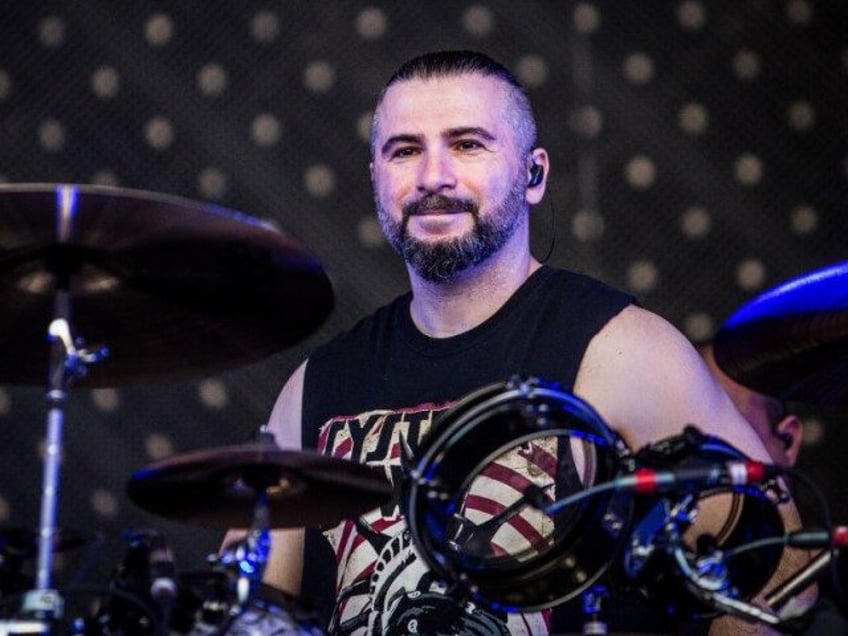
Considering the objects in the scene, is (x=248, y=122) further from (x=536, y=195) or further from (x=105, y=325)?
(x=105, y=325)

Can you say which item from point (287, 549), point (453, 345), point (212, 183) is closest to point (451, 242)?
point (453, 345)

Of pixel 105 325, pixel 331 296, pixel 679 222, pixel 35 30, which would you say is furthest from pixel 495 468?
pixel 35 30

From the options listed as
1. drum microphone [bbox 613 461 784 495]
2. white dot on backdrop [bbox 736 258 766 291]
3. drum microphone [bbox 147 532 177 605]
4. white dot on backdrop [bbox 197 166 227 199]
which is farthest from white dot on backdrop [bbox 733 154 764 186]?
drum microphone [bbox 147 532 177 605]

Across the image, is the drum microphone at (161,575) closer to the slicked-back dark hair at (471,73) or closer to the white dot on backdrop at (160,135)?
the slicked-back dark hair at (471,73)

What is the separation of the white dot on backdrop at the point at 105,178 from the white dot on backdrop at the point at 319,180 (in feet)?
1.25

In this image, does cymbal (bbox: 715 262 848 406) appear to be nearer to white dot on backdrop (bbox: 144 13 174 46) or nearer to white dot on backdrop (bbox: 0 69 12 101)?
white dot on backdrop (bbox: 144 13 174 46)

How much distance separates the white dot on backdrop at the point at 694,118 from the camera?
289cm

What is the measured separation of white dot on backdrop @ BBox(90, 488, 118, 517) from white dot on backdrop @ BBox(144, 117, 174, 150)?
2.29ft

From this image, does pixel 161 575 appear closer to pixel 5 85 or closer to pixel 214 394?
pixel 214 394

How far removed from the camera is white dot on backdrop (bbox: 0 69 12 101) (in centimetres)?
298

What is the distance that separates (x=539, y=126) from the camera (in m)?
2.91

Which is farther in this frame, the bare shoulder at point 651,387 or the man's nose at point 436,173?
the man's nose at point 436,173

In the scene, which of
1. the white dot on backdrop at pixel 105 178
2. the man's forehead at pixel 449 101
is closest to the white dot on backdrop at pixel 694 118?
the man's forehead at pixel 449 101

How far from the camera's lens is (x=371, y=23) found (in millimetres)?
2975
